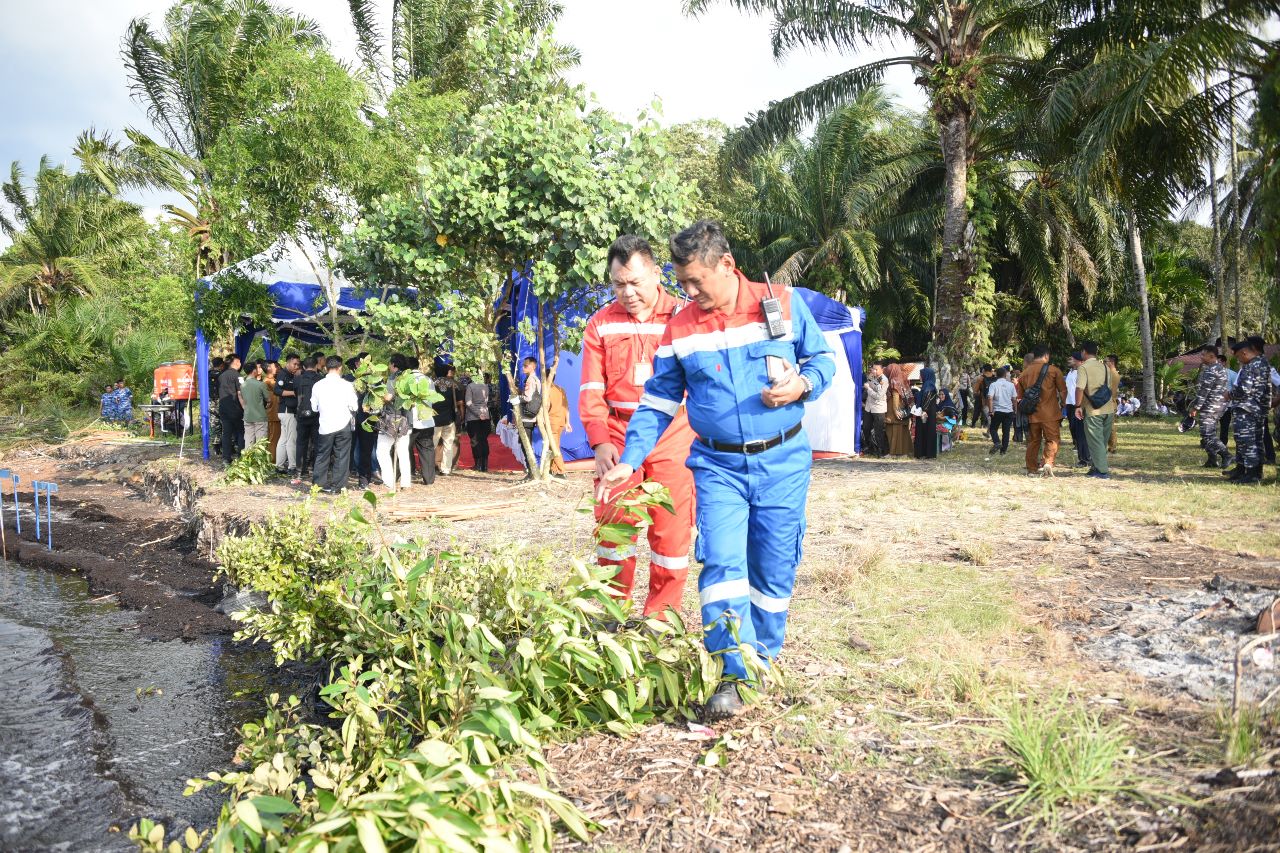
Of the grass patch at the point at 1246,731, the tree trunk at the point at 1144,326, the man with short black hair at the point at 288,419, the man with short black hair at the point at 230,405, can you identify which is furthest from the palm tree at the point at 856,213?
the grass patch at the point at 1246,731

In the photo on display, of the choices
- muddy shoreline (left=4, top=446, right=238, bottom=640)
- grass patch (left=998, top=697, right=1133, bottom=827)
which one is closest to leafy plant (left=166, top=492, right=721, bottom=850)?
grass patch (left=998, top=697, right=1133, bottom=827)

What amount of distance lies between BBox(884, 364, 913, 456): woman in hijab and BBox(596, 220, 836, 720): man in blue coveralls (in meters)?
13.9

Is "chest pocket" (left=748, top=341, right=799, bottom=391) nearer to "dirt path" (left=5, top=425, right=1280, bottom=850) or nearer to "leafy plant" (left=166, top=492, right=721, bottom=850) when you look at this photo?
"leafy plant" (left=166, top=492, right=721, bottom=850)

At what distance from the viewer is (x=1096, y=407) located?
1231 centimetres

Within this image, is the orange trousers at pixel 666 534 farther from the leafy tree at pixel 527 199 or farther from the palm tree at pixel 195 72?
the palm tree at pixel 195 72

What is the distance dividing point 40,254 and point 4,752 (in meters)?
41.1

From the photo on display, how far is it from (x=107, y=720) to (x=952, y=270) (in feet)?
53.0

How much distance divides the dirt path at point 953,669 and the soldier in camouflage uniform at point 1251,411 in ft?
3.47

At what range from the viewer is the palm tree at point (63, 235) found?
123ft

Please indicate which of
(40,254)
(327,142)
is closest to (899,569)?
(327,142)

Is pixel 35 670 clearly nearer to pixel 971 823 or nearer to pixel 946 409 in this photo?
pixel 971 823

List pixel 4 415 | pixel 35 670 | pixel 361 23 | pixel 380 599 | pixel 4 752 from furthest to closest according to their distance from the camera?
pixel 4 415 → pixel 361 23 → pixel 35 670 → pixel 4 752 → pixel 380 599

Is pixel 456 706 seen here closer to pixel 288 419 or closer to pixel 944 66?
pixel 288 419

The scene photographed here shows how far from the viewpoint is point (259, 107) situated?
12.6 metres
